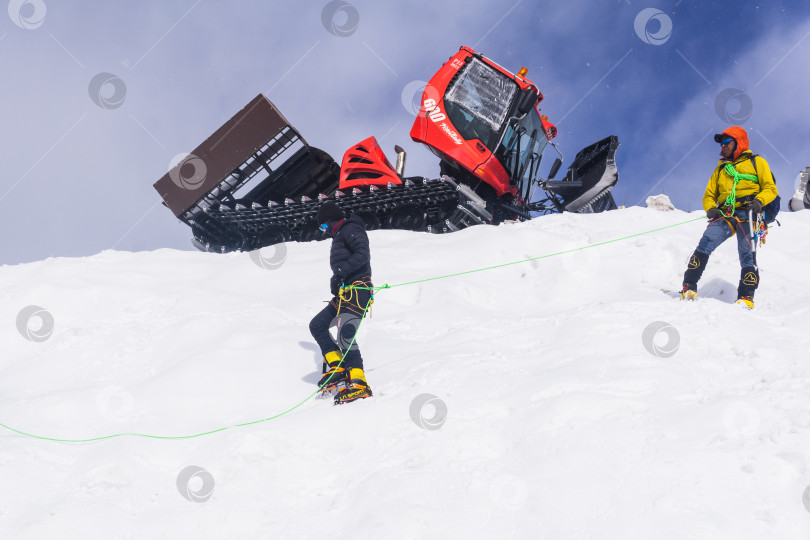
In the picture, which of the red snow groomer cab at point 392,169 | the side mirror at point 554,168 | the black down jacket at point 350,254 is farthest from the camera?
the side mirror at point 554,168

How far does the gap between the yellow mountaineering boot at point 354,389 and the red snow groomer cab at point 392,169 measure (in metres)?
7.41

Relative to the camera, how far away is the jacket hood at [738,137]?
17.7 feet

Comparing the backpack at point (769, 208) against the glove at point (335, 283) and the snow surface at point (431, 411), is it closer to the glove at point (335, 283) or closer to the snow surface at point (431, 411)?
the snow surface at point (431, 411)

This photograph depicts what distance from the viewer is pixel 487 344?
4867 mm

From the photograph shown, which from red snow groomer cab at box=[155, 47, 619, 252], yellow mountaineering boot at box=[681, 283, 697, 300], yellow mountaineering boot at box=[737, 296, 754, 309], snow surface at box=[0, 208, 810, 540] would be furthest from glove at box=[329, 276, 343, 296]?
red snow groomer cab at box=[155, 47, 619, 252]

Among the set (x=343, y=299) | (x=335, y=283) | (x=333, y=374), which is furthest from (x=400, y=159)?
(x=333, y=374)

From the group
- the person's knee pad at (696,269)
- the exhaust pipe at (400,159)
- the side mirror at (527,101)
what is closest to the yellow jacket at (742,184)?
the person's knee pad at (696,269)

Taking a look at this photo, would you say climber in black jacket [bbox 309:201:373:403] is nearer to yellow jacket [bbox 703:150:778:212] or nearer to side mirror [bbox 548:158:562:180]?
yellow jacket [bbox 703:150:778:212]

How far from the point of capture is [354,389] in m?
4.12

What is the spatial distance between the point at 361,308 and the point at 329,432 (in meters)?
1.38

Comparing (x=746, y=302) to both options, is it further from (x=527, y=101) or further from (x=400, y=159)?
(x=400, y=159)

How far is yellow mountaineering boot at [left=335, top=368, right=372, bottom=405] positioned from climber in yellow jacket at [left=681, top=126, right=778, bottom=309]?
3165mm

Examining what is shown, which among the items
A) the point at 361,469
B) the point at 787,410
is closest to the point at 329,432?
the point at 361,469

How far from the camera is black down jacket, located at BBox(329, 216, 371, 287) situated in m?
4.70
